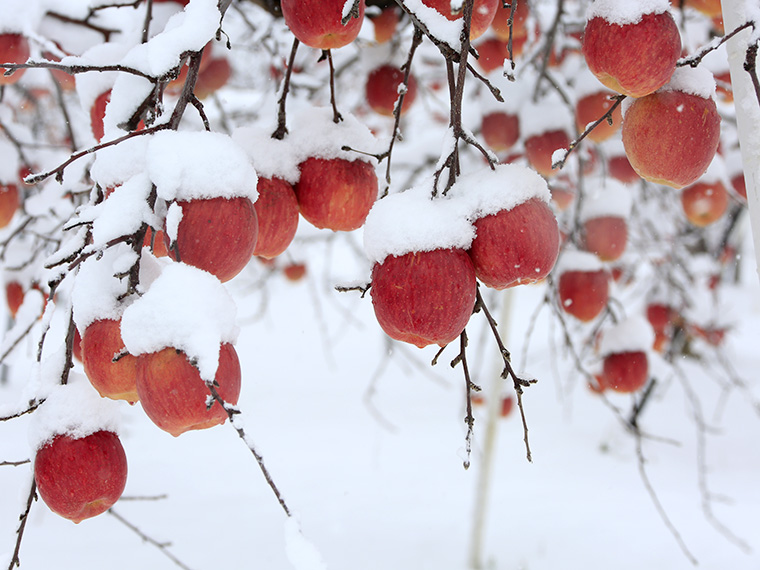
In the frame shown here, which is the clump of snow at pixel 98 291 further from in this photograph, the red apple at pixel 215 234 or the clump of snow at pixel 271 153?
the clump of snow at pixel 271 153

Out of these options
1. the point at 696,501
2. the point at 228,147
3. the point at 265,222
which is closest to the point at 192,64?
the point at 228,147

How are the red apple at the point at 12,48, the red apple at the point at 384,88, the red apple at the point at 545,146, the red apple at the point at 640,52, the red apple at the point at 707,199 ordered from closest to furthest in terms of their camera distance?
the red apple at the point at 640,52 < the red apple at the point at 12,48 < the red apple at the point at 384,88 < the red apple at the point at 545,146 < the red apple at the point at 707,199

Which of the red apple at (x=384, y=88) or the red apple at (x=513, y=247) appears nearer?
the red apple at (x=513, y=247)

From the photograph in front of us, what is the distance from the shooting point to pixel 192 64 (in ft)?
1.57

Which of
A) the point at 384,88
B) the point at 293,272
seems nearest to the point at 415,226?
the point at 384,88

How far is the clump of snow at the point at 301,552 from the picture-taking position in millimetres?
435

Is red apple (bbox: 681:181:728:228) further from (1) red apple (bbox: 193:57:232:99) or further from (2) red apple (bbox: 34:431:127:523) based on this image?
(2) red apple (bbox: 34:431:127:523)

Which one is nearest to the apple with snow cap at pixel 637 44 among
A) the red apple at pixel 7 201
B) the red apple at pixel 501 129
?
the red apple at pixel 501 129

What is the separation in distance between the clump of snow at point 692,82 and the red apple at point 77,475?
59cm

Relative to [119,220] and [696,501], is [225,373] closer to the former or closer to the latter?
[119,220]

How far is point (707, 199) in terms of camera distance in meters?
1.23

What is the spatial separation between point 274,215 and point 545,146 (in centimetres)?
67

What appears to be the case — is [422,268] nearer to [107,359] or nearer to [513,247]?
[513,247]

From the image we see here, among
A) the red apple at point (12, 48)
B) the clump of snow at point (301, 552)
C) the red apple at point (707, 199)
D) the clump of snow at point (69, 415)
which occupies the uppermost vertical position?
the red apple at point (12, 48)
